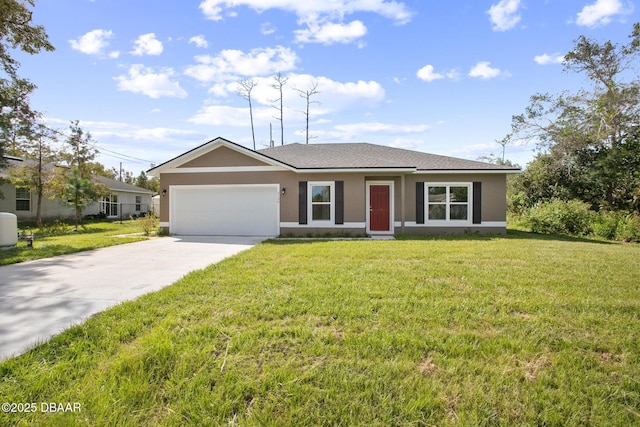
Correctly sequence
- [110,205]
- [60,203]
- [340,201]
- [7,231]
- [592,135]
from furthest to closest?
[110,205], [60,203], [592,135], [340,201], [7,231]

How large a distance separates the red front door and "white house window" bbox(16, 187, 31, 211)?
19856 mm

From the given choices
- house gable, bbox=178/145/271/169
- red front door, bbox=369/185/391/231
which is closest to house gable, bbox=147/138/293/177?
house gable, bbox=178/145/271/169

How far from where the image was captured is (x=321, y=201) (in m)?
13.1

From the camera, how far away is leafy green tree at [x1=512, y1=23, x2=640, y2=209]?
1659cm

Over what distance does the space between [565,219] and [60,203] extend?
28370 millimetres

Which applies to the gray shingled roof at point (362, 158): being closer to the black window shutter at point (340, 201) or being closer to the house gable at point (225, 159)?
the black window shutter at point (340, 201)

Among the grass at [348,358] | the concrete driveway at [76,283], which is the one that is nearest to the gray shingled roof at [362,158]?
the concrete driveway at [76,283]

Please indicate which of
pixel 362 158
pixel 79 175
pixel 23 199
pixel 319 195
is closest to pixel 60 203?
pixel 23 199

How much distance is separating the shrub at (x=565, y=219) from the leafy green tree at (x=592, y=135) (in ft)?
10.8

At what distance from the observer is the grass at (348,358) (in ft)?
7.34

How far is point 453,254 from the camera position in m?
7.80

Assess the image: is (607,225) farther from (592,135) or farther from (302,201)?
(302,201)

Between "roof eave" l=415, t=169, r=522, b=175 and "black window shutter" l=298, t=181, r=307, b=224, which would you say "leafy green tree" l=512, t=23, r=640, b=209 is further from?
"black window shutter" l=298, t=181, r=307, b=224

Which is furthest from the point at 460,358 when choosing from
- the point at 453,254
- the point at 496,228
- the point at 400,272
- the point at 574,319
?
the point at 496,228
